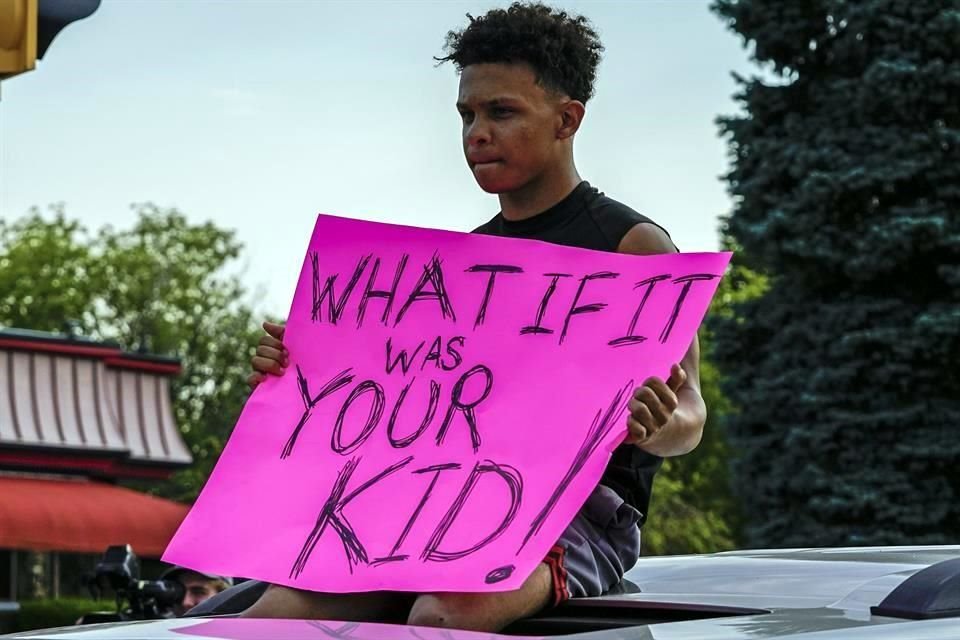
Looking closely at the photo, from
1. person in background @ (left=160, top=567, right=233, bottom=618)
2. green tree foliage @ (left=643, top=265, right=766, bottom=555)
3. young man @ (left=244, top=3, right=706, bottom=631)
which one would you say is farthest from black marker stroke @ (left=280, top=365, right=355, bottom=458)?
green tree foliage @ (left=643, top=265, right=766, bottom=555)

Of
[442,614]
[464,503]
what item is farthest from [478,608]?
[464,503]

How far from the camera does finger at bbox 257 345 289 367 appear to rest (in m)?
3.12

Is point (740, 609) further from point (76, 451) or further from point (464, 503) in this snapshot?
point (76, 451)

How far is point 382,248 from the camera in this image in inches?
123

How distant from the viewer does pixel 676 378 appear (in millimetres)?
2732

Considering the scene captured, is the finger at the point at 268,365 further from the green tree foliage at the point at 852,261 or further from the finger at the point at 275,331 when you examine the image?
the green tree foliage at the point at 852,261

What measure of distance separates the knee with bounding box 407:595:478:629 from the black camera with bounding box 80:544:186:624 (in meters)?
5.69

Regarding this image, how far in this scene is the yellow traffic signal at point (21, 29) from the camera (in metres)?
4.73

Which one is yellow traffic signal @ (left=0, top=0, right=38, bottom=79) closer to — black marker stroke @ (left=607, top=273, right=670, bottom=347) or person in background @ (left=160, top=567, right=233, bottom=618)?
black marker stroke @ (left=607, top=273, right=670, bottom=347)

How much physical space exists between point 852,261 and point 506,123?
56.4 ft

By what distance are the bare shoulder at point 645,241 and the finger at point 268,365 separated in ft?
1.88

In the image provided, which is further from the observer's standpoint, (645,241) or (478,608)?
(645,241)

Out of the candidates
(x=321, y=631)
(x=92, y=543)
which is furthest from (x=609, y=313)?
(x=92, y=543)

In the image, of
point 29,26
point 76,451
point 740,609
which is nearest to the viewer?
point 740,609
